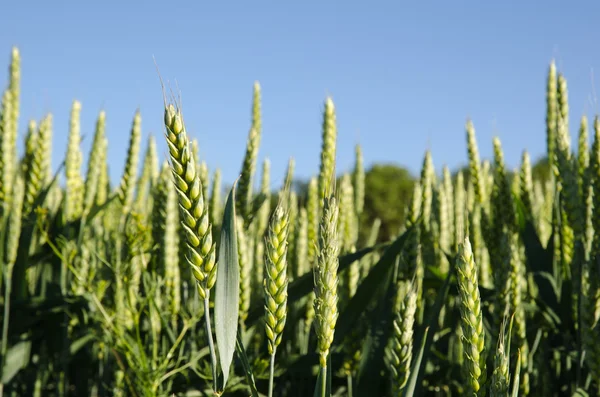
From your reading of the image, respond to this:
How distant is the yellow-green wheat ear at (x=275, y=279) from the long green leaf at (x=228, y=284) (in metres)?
0.05

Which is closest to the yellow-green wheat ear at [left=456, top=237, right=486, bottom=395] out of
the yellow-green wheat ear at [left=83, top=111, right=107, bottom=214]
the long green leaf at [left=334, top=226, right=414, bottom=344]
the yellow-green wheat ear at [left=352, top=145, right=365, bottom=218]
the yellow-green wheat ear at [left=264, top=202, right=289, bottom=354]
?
the yellow-green wheat ear at [left=264, top=202, right=289, bottom=354]

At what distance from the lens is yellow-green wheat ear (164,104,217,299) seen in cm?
79

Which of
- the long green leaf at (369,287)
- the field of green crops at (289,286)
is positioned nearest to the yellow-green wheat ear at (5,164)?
the field of green crops at (289,286)

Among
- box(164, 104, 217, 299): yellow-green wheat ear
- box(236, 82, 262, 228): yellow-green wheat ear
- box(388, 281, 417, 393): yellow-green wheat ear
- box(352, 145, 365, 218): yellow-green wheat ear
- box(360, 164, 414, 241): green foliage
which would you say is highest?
box(360, 164, 414, 241): green foliage

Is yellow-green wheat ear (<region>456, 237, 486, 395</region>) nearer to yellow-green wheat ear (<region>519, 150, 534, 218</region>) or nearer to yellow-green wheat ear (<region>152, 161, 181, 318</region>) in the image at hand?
yellow-green wheat ear (<region>152, 161, 181, 318</region>)

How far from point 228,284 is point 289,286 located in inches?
31.5

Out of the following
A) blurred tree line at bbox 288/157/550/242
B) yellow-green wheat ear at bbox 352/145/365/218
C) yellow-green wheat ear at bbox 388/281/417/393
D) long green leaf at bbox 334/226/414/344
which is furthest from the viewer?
blurred tree line at bbox 288/157/550/242

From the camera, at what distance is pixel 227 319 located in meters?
0.85

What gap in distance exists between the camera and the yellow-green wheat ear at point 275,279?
82cm

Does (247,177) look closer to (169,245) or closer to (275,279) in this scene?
(169,245)

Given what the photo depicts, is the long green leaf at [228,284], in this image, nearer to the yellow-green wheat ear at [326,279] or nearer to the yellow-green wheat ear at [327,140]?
the yellow-green wheat ear at [326,279]

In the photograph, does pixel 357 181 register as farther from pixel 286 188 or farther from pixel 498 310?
pixel 286 188

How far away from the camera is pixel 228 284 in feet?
2.83

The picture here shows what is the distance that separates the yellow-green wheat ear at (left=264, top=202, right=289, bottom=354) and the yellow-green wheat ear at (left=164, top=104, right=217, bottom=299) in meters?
0.08
